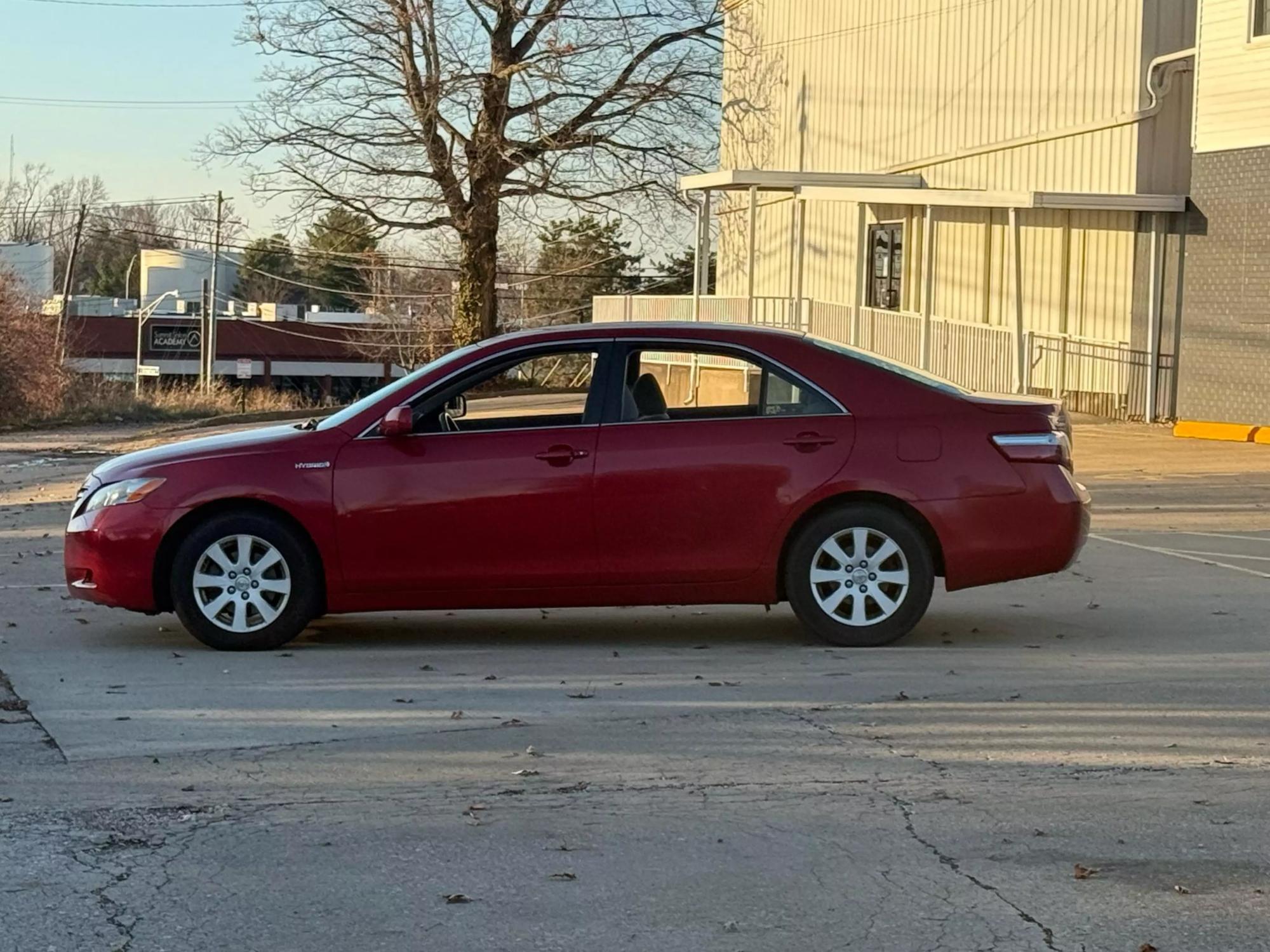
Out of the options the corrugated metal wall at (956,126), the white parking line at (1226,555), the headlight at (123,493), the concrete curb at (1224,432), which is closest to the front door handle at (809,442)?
the headlight at (123,493)

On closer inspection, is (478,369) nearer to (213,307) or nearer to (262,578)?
(262,578)

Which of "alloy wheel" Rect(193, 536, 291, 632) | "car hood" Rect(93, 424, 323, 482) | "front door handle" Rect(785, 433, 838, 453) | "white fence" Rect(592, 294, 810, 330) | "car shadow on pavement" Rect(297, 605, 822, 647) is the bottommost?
"car shadow on pavement" Rect(297, 605, 822, 647)

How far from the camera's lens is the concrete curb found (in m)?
21.3

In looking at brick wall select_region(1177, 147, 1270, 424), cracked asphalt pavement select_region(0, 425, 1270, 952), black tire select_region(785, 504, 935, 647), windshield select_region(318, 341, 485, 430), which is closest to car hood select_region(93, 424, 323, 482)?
windshield select_region(318, 341, 485, 430)

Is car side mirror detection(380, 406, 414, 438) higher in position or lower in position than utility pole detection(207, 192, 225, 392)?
lower

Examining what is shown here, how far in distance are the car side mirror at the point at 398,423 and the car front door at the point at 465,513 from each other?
4 cm

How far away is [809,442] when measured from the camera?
851cm

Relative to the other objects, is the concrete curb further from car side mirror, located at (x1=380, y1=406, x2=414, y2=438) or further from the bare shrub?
the bare shrub

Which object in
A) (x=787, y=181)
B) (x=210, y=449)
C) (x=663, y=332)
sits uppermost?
(x=787, y=181)

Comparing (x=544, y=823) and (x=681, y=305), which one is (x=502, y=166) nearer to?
(x=681, y=305)

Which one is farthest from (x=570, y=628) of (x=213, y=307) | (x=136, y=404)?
(x=213, y=307)

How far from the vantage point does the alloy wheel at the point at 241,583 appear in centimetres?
852

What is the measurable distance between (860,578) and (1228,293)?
610 inches

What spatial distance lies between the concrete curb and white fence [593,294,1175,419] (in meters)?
1.45
